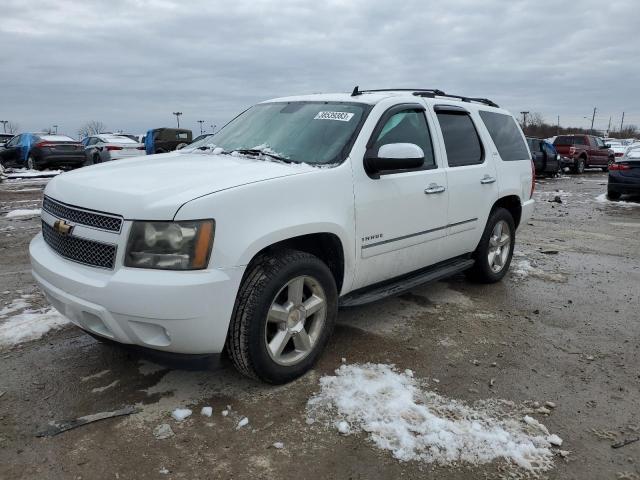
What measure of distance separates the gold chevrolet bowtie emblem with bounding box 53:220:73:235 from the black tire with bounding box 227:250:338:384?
103cm

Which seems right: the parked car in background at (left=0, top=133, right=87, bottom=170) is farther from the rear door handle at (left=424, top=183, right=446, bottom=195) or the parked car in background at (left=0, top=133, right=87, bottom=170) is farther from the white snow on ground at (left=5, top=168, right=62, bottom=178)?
the rear door handle at (left=424, top=183, right=446, bottom=195)

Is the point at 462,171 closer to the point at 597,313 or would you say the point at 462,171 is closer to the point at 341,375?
the point at 597,313

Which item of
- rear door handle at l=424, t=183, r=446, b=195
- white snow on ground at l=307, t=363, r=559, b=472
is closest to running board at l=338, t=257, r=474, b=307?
white snow on ground at l=307, t=363, r=559, b=472

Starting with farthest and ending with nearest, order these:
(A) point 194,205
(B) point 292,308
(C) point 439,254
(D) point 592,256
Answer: (D) point 592,256, (C) point 439,254, (B) point 292,308, (A) point 194,205

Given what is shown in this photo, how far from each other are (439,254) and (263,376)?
2.05m

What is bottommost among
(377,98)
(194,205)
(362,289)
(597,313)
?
(597,313)

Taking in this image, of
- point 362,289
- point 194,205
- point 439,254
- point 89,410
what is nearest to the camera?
point 194,205

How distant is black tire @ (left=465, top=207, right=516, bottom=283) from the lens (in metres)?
5.15

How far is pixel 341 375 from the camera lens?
3.38m

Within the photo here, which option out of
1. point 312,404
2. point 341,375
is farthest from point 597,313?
point 312,404

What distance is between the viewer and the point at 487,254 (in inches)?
208

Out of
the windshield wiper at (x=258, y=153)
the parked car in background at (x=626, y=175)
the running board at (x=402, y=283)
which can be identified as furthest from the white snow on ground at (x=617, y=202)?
the windshield wiper at (x=258, y=153)

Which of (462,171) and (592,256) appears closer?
(462,171)

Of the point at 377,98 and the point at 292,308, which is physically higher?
the point at 377,98
